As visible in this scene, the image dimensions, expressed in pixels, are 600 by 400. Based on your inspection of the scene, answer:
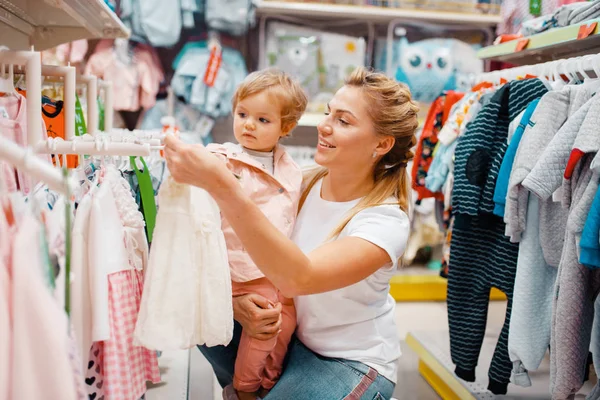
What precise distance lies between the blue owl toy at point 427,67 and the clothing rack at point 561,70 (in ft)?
3.85

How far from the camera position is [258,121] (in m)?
1.57

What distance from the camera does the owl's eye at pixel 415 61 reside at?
357 cm

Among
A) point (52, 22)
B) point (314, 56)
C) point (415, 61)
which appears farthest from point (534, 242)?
point (314, 56)

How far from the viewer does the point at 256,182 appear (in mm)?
1467

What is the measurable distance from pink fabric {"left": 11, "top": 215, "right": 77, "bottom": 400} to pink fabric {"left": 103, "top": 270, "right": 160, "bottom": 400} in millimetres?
241

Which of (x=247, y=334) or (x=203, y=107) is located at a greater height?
(x=203, y=107)

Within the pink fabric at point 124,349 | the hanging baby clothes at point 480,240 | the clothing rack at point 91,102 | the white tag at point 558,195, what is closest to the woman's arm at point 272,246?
the pink fabric at point 124,349

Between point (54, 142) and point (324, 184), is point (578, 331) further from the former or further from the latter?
point (54, 142)

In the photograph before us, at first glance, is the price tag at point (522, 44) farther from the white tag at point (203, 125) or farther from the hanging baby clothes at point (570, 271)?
the white tag at point (203, 125)

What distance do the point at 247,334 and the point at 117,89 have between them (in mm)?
2320

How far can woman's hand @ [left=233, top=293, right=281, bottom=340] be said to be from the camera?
1.39 m

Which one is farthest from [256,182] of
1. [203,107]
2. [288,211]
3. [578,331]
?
[203,107]

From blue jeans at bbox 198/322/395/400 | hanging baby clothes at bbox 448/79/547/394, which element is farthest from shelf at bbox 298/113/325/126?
blue jeans at bbox 198/322/395/400

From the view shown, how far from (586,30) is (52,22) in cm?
179
